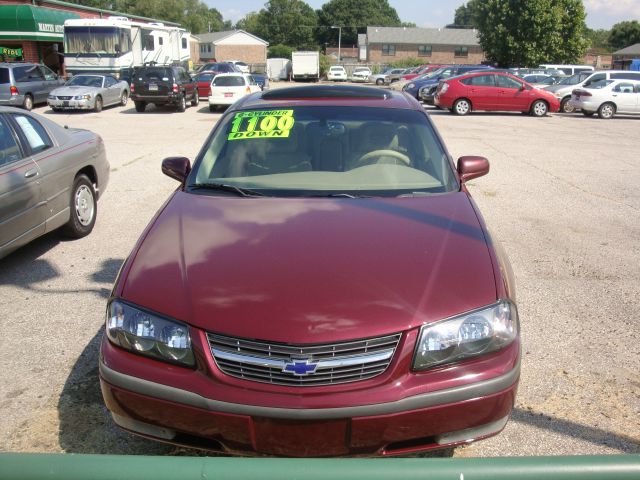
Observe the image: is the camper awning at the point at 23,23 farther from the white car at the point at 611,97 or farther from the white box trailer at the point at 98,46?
the white car at the point at 611,97

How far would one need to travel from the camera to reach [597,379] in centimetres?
368

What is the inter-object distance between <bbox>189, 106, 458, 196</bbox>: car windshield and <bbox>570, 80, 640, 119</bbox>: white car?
2044 centimetres

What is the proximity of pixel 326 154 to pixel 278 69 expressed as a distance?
60.0 metres

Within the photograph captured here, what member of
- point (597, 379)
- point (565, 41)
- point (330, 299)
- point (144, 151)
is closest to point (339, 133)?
point (330, 299)

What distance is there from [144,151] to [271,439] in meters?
11.5

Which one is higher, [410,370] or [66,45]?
[66,45]

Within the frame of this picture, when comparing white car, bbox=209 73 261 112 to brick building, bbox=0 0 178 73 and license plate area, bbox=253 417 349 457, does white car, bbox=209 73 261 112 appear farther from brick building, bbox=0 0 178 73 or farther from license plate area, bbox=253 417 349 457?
license plate area, bbox=253 417 349 457

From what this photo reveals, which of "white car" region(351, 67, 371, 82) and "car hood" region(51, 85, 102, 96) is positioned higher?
"white car" region(351, 67, 371, 82)

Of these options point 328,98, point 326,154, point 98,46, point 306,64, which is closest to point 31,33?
point 98,46

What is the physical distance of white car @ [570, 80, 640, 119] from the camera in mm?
22062

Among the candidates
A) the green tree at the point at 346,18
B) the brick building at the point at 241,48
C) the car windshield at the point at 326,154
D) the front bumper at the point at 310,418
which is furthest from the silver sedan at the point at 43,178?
the green tree at the point at 346,18

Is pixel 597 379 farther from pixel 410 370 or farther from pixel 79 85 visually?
pixel 79 85

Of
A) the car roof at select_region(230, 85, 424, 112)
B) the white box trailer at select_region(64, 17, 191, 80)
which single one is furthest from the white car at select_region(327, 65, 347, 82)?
the car roof at select_region(230, 85, 424, 112)

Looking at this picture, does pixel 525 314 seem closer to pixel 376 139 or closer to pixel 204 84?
pixel 376 139
